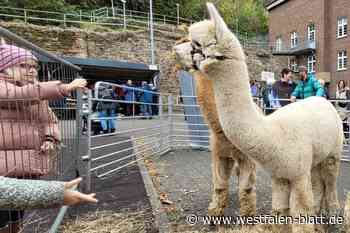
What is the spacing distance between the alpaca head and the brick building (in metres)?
30.1

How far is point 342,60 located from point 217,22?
3467 centimetres

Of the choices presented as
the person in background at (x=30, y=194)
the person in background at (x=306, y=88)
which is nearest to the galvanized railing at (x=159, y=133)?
the person in background at (x=306, y=88)

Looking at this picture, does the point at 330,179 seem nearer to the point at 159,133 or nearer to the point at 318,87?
the point at 318,87

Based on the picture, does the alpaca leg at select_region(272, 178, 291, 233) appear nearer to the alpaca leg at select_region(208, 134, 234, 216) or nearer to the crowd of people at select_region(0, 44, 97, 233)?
the alpaca leg at select_region(208, 134, 234, 216)

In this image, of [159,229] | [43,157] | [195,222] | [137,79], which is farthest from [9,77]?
[137,79]

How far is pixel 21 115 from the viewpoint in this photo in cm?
258

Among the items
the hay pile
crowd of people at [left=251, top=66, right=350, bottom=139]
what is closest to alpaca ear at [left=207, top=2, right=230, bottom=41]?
the hay pile

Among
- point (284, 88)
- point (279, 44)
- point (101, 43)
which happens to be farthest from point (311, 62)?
point (284, 88)

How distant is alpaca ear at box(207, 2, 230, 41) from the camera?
261cm

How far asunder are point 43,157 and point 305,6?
132ft

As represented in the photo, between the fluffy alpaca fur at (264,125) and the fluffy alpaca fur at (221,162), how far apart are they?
0.72 metres

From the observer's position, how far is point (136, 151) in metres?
8.25

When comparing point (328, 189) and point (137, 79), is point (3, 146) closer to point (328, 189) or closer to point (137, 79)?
point (328, 189)

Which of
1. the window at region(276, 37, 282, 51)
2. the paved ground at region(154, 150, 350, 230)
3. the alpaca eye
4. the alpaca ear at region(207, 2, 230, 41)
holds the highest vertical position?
the window at region(276, 37, 282, 51)
